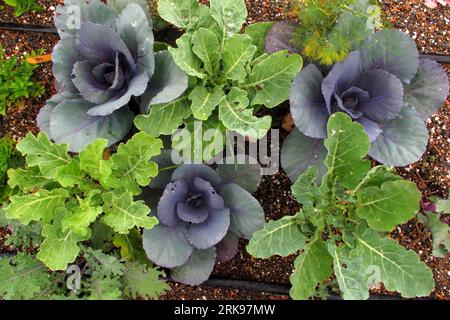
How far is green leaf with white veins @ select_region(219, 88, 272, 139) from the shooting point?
1.43m

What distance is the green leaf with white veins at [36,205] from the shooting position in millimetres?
1352

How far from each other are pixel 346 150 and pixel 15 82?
1.11 meters

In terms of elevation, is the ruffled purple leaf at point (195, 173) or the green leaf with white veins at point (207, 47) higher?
the green leaf with white veins at point (207, 47)

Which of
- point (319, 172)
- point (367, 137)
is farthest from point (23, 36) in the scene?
point (367, 137)

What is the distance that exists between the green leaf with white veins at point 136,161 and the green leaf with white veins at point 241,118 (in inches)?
8.3

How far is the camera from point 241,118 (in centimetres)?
147

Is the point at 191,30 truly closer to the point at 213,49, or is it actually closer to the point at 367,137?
the point at 213,49

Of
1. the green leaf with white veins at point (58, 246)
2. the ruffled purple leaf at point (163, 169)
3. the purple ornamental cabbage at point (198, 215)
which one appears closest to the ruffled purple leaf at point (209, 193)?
the purple ornamental cabbage at point (198, 215)

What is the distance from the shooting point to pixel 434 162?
6.00 ft

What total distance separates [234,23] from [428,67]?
1.88ft

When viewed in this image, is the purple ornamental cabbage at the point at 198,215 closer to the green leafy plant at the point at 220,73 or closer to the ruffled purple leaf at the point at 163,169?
the ruffled purple leaf at the point at 163,169

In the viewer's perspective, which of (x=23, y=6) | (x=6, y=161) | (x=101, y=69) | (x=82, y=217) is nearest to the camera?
(x=82, y=217)

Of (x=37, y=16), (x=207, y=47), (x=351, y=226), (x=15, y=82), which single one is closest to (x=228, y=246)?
(x=351, y=226)

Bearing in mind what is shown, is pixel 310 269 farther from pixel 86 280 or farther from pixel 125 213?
pixel 86 280
